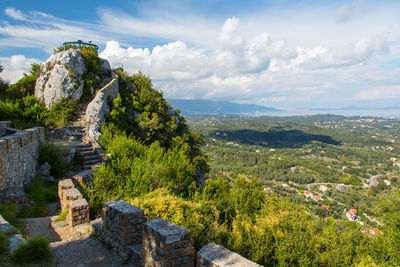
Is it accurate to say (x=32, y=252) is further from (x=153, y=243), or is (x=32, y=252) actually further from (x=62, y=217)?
(x=62, y=217)

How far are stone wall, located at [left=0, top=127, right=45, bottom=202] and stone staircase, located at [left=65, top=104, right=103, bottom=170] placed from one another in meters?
1.88

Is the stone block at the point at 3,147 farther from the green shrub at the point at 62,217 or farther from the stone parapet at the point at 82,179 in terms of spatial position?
the green shrub at the point at 62,217

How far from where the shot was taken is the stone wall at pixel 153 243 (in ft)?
11.1

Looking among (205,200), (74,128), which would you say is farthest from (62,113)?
(205,200)

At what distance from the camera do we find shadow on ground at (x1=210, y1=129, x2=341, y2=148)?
141 m

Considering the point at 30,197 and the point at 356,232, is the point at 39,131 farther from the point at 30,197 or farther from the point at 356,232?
the point at 356,232

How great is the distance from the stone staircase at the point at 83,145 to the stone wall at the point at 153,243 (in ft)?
20.3

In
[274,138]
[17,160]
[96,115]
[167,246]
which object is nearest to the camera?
[167,246]

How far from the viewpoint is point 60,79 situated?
50.2 ft

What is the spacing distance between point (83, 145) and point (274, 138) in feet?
504

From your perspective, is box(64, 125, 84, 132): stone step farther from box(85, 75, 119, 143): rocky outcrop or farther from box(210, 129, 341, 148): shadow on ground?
box(210, 129, 341, 148): shadow on ground

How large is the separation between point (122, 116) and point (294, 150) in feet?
409

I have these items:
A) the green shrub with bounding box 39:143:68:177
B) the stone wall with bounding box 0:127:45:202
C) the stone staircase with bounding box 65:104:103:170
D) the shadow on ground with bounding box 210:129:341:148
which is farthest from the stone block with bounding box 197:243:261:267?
the shadow on ground with bounding box 210:129:341:148

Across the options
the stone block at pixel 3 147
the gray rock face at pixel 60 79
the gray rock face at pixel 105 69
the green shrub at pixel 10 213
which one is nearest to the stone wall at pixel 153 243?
the green shrub at pixel 10 213
